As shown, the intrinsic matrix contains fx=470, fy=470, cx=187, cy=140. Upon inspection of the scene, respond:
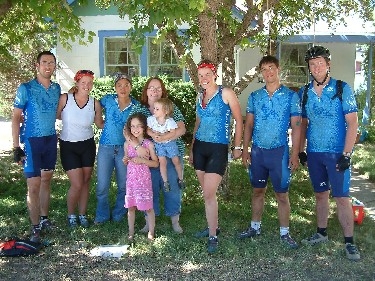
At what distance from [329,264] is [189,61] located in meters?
3.25

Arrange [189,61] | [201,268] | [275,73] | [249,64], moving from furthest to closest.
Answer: [249,64]
[189,61]
[275,73]
[201,268]

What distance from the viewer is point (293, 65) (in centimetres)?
1513

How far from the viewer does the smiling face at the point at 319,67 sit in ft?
14.9

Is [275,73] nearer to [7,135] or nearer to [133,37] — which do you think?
[133,37]

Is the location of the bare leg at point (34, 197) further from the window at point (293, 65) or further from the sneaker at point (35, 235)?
the window at point (293, 65)

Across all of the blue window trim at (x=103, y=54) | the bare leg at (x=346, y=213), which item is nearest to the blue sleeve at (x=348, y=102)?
the bare leg at (x=346, y=213)

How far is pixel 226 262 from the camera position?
14.7 feet

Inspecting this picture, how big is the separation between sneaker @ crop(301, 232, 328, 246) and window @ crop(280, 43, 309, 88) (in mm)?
10638

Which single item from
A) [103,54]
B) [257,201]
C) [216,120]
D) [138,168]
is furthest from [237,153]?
[103,54]

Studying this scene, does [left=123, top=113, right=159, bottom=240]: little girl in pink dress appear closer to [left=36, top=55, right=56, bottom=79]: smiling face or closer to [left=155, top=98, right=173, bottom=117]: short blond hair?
[left=155, top=98, right=173, bottom=117]: short blond hair

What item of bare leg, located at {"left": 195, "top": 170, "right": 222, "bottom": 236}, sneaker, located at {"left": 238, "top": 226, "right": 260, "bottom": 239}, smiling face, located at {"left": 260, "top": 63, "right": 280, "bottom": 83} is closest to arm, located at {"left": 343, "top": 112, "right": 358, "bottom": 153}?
smiling face, located at {"left": 260, "top": 63, "right": 280, "bottom": 83}

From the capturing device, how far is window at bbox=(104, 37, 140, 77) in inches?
497

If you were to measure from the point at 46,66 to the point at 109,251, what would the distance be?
2020mm

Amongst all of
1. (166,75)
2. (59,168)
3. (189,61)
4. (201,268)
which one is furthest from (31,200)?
(166,75)
